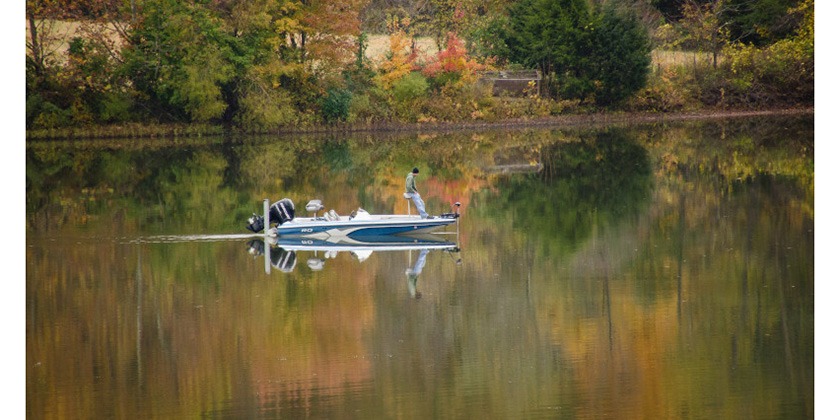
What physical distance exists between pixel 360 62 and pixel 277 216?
3273 centimetres

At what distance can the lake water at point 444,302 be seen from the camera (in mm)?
15070

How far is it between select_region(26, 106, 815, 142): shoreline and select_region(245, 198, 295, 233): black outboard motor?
1129 inches

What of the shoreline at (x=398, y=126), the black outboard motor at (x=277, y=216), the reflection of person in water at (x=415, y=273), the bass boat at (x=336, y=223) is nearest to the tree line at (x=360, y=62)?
the shoreline at (x=398, y=126)

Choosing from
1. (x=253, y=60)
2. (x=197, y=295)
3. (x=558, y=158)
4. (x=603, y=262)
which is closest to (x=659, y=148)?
(x=558, y=158)

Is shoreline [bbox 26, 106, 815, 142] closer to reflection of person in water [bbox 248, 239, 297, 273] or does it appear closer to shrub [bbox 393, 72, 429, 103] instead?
shrub [bbox 393, 72, 429, 103]

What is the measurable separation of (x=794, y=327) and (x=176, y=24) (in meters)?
40.2

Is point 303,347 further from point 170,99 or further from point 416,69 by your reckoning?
point 416,69

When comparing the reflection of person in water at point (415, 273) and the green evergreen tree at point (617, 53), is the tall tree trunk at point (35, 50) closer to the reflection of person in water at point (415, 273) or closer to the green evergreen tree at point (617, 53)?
the green evergreen tree at point (617, 53)

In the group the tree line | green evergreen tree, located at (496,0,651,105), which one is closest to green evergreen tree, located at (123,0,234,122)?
the tree line

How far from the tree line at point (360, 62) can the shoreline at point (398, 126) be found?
1.27 ft

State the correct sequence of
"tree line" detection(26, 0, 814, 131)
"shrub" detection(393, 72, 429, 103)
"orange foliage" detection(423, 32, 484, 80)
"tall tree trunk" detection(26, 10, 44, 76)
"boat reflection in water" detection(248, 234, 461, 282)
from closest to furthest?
1. "boat reflection in water" detection(248, 234, 461, 282)
2. "tall tree trunk" detection(26, 10, 44, 76)
3. "tree line" detection(26, 0, 814, 131)
4. "shrub" detection(393, 72, 429, 103)
5. "orange foliage" detection(423, 32, 484, 80)

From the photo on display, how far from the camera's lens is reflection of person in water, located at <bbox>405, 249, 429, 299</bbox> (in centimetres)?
2091

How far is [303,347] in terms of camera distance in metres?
17.4

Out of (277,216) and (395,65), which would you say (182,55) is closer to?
(395,65)
